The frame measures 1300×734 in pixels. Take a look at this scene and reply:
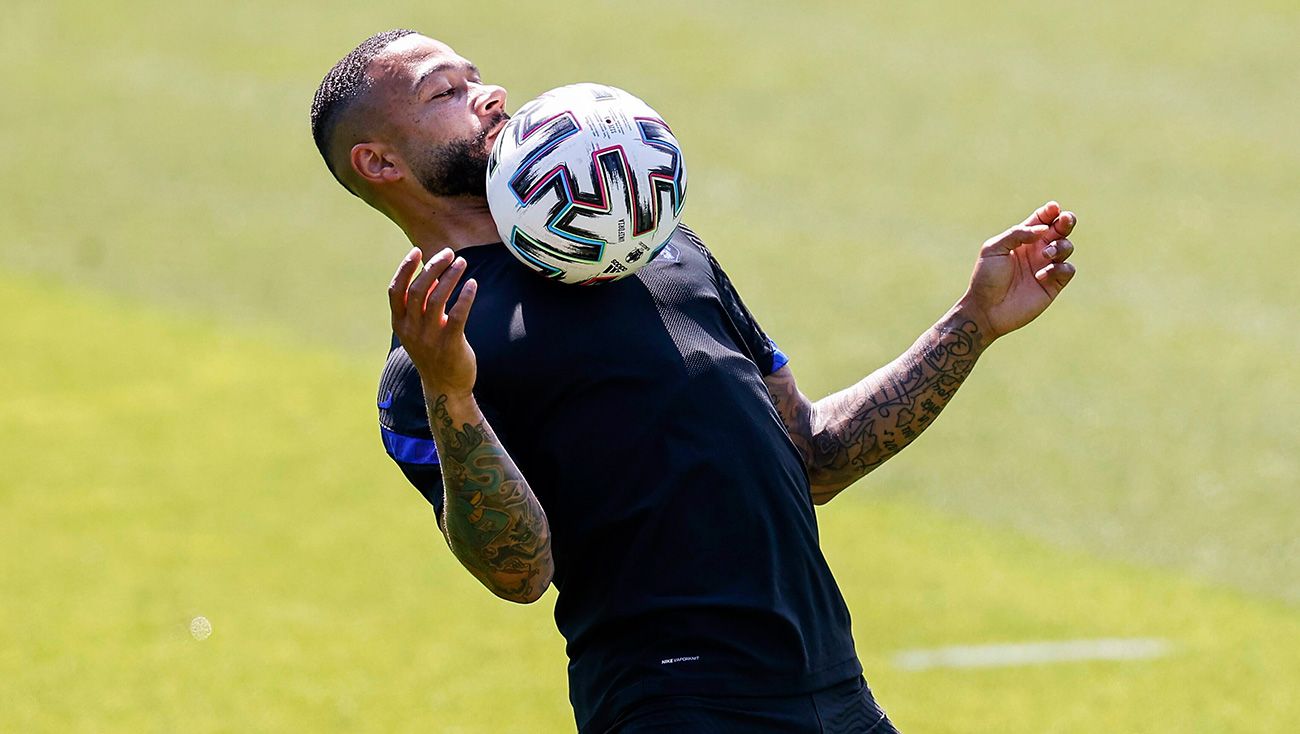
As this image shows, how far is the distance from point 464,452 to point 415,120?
3.32 feet

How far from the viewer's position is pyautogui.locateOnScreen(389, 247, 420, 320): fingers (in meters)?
3.60

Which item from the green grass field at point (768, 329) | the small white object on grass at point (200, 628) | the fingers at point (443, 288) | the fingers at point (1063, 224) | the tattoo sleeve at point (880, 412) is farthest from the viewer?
the small white object on grass at point (200, 628)

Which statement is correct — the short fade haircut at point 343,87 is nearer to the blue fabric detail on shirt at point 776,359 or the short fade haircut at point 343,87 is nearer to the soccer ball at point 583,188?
the soccer ball at point 583,188

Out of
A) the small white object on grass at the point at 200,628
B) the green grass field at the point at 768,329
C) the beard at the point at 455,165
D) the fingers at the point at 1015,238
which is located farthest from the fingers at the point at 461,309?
the small white object on grass at the point at 200,628

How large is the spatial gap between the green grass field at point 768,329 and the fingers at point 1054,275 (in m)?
3.67

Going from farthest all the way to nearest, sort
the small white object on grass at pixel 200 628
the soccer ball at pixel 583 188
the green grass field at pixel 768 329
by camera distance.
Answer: the small white object on grass at pixel 200 628 → the green grass field at pixel 768 329 → the soccer ball at pixel 583 188

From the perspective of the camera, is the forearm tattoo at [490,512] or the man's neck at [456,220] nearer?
the forearm tattoo at [490,512]

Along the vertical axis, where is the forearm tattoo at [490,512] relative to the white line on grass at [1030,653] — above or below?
below

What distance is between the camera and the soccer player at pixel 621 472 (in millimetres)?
4070

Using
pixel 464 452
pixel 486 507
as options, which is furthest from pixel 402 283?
pixel 486 507

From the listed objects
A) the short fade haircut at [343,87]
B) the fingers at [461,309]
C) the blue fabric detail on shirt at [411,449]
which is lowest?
the blue fabric detail on shirt at [411,449]

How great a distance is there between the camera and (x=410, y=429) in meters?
4.14

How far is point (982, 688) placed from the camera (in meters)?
8.25

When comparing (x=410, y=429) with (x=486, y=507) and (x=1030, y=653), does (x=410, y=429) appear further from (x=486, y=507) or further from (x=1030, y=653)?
(x=1030, y=653)
